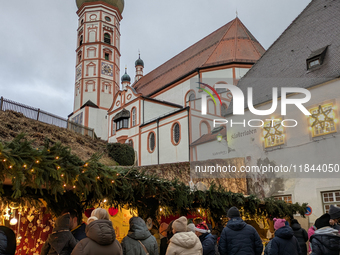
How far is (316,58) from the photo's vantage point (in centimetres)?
1623

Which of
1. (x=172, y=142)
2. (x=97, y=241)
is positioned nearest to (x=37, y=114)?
(x=172, y=142)

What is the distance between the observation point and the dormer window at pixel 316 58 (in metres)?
16.0

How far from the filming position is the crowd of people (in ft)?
10.7

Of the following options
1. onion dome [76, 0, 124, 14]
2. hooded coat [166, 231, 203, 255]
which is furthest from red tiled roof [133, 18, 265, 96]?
hooded coat [166, 231, 203, 255]

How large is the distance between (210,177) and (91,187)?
1206cm

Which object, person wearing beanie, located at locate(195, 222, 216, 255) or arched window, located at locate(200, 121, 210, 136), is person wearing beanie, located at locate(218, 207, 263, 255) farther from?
arched window, located at locate(200, 121, 210, 136)

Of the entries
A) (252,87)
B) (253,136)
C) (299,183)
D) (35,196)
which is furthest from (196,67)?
(35,196)

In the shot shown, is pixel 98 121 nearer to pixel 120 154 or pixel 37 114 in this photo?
pixel 120 154

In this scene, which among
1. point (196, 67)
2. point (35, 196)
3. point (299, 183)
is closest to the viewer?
point (35, 196)

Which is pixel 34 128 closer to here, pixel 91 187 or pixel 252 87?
pixel 252 87

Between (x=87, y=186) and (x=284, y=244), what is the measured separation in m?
3.05

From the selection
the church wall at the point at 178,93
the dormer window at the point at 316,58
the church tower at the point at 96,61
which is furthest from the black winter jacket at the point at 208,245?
Result: the church tower at the point at 96,61

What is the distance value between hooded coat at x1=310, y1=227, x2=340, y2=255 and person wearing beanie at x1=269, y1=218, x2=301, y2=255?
0.66 meters

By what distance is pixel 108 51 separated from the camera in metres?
42.9
